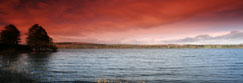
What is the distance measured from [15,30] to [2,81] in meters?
89.7

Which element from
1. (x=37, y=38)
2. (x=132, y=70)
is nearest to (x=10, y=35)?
(x=37, y=38)

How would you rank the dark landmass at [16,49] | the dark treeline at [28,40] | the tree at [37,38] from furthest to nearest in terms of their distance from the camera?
the tree at [37,38]
the dark treeline at [28,40]
the dark landmass at [16,49]

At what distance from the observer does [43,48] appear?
365 feet

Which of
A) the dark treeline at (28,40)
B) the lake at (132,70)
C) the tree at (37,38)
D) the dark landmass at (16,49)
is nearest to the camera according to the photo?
the lake at (132,70)

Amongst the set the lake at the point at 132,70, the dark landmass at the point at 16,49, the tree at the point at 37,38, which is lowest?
the lake at the point at 132,70

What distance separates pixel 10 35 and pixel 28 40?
9294 mm

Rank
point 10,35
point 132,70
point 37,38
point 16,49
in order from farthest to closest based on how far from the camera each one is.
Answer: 1. point 37,38
2. point 16,49
3. point 10,35
4. point 132,70

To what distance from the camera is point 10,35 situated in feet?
300

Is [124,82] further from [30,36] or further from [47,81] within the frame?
[30,36]

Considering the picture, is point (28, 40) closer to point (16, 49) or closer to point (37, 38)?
point (37, 38)

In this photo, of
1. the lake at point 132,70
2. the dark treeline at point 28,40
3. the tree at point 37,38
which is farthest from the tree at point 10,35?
the lake at point 132,70

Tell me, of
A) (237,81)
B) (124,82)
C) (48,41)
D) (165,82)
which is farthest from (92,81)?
(48,41)

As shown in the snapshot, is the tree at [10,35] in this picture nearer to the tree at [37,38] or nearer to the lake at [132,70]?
the tree at [37,38]

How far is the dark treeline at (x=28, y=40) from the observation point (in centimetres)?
9066
